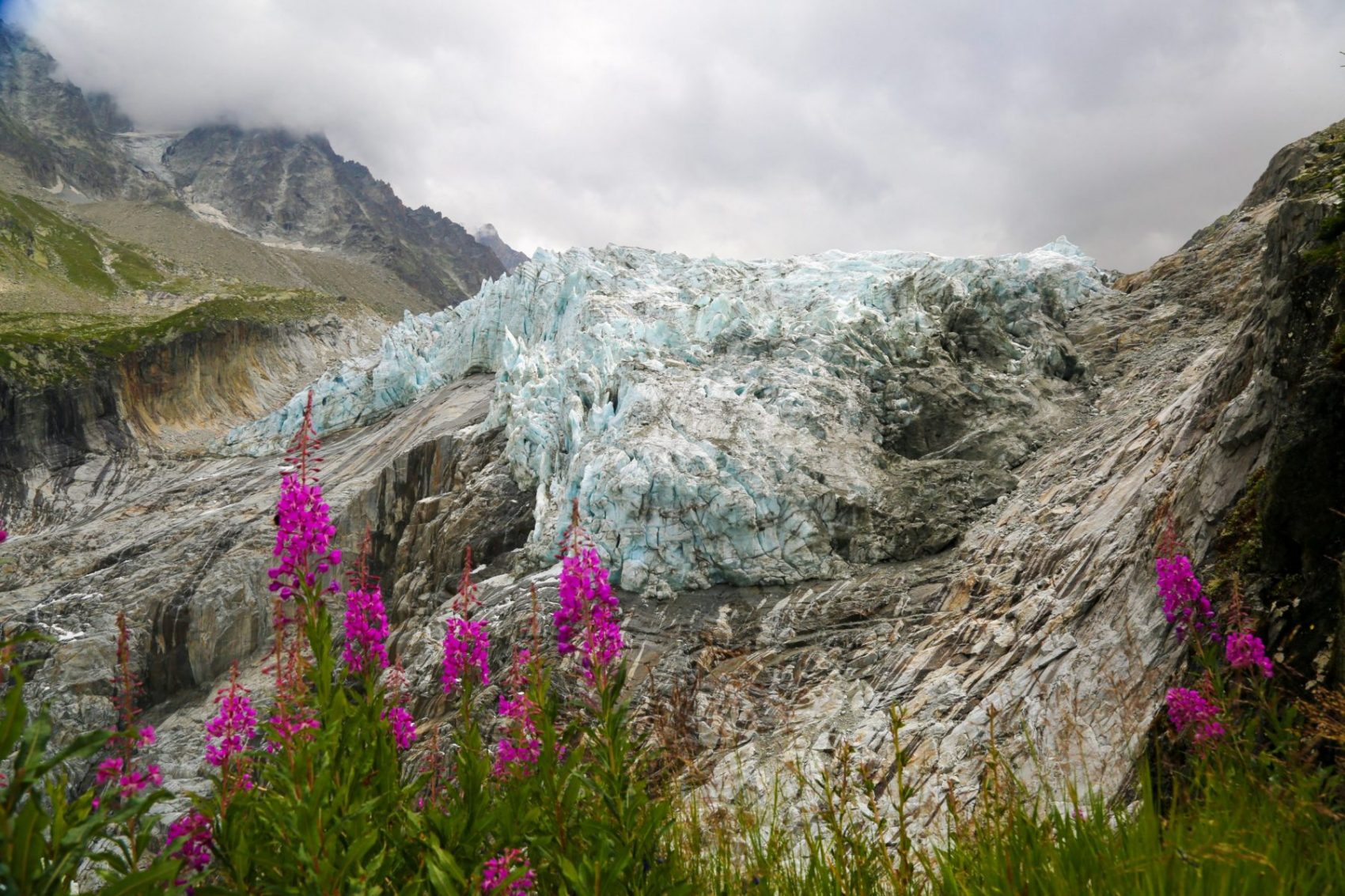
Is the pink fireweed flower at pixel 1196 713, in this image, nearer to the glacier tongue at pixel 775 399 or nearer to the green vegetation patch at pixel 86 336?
the glacier tongue at pixel 775 399

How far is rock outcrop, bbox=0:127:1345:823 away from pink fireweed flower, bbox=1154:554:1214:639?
0.92m

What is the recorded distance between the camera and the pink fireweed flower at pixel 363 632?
3.87 metres

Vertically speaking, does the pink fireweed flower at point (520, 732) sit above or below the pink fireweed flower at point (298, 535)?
below

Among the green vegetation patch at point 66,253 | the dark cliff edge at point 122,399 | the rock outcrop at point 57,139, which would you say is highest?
the rock outcrop at point 57,139

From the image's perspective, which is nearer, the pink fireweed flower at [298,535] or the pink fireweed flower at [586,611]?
the pink fireweed flower at [298,535]

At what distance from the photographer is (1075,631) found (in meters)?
10.8

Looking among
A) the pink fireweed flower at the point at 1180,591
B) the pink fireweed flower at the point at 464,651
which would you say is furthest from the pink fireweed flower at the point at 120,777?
the pink fireweed flower at the point at 1180,591

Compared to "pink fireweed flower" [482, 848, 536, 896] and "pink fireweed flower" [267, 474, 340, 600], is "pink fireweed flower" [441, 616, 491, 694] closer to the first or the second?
"pink fireweed flower" [267, 474, 340, 600]

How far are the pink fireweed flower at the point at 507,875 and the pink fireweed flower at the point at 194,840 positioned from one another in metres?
1.23

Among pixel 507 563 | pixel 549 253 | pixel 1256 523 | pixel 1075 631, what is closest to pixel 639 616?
pixel 507 563

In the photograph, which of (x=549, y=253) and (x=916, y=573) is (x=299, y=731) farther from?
(x=549, y=253)

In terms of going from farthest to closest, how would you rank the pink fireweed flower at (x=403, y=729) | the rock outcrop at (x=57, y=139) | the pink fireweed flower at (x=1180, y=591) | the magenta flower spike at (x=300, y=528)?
the rock outcrop at (x=57, y=139) → the pink fireweed flower at (x=1180, y=591) → the pink fireweed flower at (x=403, y=729) → the magenta flower spike at (x=300, y=528)

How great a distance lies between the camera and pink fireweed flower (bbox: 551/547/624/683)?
3689mm

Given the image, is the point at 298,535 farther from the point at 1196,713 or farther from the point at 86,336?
the point at 86,336
